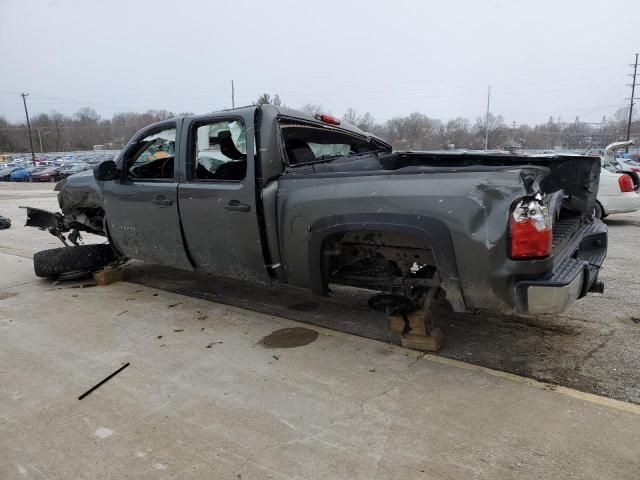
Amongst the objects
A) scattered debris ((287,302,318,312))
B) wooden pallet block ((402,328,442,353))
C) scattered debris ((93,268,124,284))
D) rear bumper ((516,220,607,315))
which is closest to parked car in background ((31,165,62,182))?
scattered debris ((93,268,124,284))

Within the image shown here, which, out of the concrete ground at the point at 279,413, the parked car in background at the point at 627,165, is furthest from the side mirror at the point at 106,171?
the parked car in background at the point at 627,165

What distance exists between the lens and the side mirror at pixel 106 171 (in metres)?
4.99

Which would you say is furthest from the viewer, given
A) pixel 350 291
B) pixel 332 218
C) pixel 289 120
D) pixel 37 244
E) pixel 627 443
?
pixel 37 244

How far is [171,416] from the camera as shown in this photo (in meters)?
2.88

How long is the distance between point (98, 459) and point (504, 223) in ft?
8.28

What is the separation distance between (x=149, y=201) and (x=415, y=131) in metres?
52.2

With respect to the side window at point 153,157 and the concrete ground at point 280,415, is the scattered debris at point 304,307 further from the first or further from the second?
the side window at point 153,157

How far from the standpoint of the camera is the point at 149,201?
473cm

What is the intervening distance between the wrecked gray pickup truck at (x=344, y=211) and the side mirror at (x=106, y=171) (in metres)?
0.01

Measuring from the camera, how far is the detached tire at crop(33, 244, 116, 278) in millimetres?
5715

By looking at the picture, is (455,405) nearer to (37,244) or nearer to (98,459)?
(98,459)

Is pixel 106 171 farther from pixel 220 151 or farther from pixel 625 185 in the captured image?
pixel 625 185

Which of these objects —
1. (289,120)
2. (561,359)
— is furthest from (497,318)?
(289,120)

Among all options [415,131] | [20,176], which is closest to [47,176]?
[20,176]
